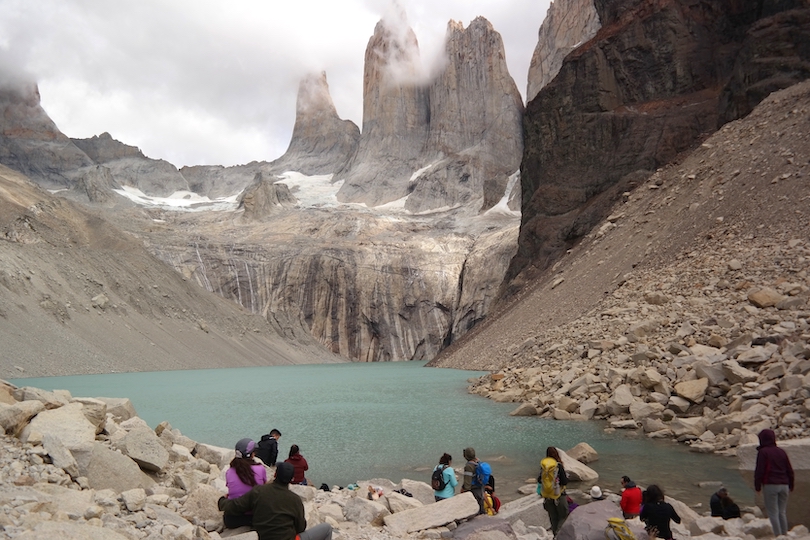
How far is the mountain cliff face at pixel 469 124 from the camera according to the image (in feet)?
309

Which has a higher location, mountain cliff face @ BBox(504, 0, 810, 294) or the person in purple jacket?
mountain cliff face @ BBox(504, 0, 810, 294)

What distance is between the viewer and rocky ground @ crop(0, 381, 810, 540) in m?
5.80

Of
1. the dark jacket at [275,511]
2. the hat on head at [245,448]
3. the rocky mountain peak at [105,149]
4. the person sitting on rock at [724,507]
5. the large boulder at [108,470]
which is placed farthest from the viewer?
the rocky mountain peak at [105,149]

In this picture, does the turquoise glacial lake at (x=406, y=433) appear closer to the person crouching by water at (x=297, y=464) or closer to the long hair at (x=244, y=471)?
the person crouching by water at (x=297, y=464)

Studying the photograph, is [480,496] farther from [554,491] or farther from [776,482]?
[776,482]

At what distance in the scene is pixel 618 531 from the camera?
6.14 metres

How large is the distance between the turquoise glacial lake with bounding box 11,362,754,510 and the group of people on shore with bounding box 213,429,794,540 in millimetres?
1743

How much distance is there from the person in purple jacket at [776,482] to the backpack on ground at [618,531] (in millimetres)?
1699

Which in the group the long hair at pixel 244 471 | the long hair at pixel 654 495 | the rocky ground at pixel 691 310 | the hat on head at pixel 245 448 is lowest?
the long hair at pixel 654 495

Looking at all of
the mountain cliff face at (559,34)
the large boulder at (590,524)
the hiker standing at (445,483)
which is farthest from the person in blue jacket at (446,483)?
the mountain cliff face at (559,34)

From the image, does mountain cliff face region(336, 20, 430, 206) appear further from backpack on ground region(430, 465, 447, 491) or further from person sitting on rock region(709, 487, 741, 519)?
person sitting on rock region(709, 487, 741, 519)

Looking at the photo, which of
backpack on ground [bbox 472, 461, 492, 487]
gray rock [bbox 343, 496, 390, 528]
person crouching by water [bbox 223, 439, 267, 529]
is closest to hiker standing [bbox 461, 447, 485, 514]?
backpack on ground [bbox 472, 461, 492, 487]

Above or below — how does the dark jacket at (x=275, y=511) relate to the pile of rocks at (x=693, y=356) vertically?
below

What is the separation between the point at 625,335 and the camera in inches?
743
